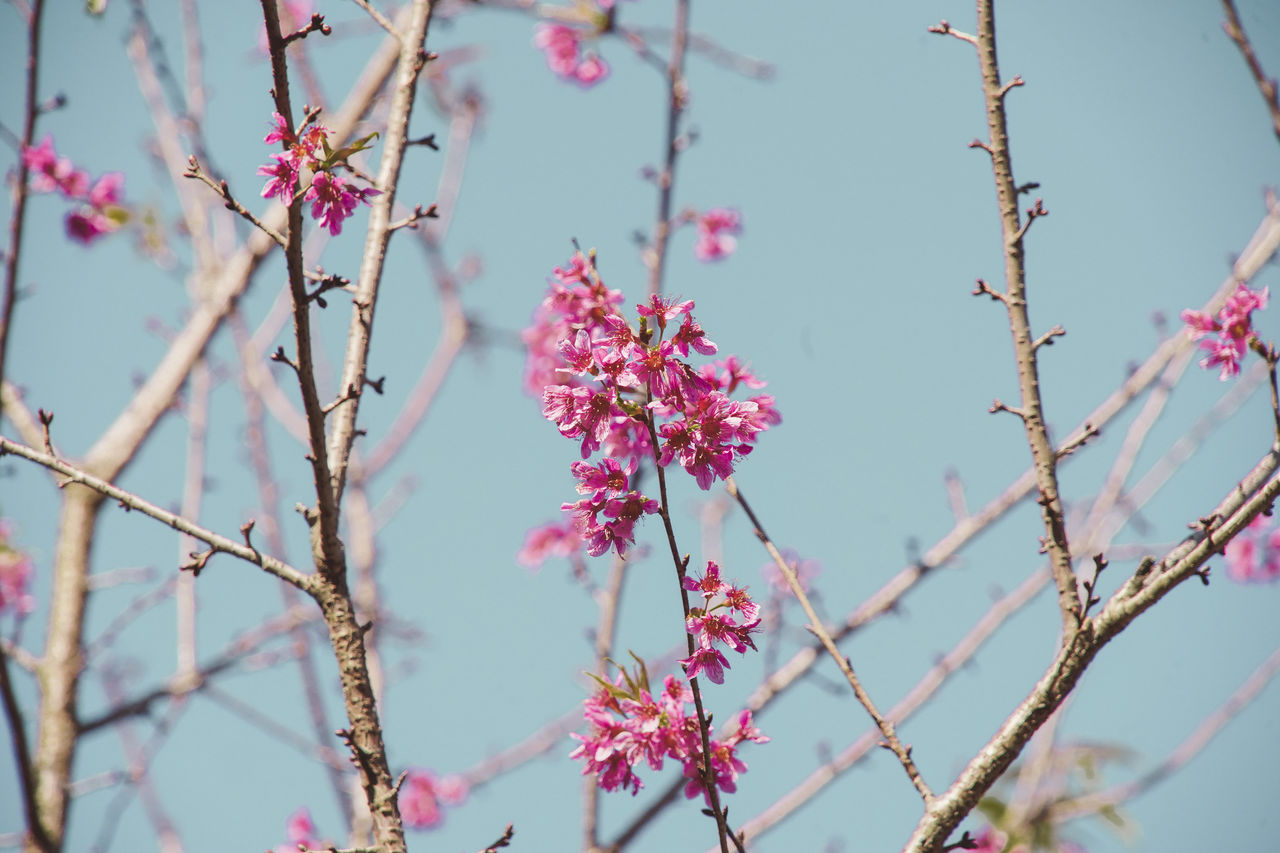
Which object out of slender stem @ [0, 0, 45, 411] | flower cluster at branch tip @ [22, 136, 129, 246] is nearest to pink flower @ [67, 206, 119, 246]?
flower cluster at branch tip @ [22, 136, 129, 246]

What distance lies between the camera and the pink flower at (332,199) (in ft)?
6.96

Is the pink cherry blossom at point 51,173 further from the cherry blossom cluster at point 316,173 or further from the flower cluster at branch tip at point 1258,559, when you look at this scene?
the flower cluster at branch tip at point 1258,559

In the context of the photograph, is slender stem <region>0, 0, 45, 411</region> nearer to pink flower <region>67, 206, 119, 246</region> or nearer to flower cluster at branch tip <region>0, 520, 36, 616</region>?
pink flower <region>67, 206, 119, 246</region>

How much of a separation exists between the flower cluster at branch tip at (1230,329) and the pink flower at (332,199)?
2.71m

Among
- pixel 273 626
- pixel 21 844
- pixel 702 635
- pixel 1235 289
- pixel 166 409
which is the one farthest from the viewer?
pixel 273 626

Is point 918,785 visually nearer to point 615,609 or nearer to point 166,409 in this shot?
point 615,609

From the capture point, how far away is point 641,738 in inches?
82.2

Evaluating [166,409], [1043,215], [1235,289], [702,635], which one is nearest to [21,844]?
[166,409]

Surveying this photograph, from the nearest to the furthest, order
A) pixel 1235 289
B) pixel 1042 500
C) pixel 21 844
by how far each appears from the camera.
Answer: pixel 1042 500, pixel 1235 289, pixel 21 844

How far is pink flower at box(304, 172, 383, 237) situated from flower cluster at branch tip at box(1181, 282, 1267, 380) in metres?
2.71

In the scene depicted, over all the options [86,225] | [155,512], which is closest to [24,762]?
[155,512]

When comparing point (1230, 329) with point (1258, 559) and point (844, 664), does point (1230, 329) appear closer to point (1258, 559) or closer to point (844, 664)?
point (844, 664)

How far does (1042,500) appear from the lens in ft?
7.27

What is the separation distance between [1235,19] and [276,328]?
5.51 meters
